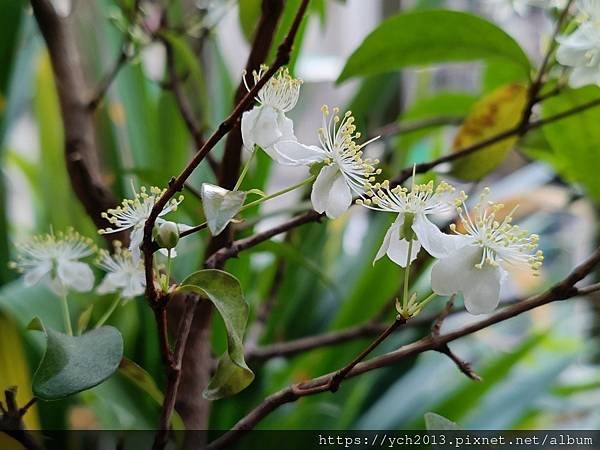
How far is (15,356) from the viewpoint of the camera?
515mm

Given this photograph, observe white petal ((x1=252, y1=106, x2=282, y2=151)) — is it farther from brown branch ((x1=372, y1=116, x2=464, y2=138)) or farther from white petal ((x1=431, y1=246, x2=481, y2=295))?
brown branch ((x1=372, y1=116, x2=464, y2=138))

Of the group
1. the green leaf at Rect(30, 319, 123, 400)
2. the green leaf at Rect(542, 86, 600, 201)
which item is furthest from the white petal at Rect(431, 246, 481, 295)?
the green leaf at Rect(542, 86, 600, 201)

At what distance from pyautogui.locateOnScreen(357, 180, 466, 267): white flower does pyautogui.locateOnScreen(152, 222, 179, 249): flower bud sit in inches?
2.5

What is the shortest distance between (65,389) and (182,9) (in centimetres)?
49

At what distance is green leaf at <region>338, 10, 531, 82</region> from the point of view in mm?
379

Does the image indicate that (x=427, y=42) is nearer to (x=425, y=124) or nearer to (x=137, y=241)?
(x=425, y=124)

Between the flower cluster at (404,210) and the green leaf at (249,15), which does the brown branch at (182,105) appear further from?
the flower cluster at (404,210)

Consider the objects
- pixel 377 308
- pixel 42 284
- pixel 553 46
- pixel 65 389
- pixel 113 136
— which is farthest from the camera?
pixel 113 136

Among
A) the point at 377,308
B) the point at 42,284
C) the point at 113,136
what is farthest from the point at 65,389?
the point at 113,136

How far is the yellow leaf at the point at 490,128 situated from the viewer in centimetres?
42

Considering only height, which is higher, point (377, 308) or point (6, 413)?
point (6, 413)

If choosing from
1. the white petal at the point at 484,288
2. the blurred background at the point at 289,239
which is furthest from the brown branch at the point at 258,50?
the white petal at the point at 484,288

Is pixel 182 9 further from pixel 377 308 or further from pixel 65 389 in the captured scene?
pixel 65 389

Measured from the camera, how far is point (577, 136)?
0.42 metres
